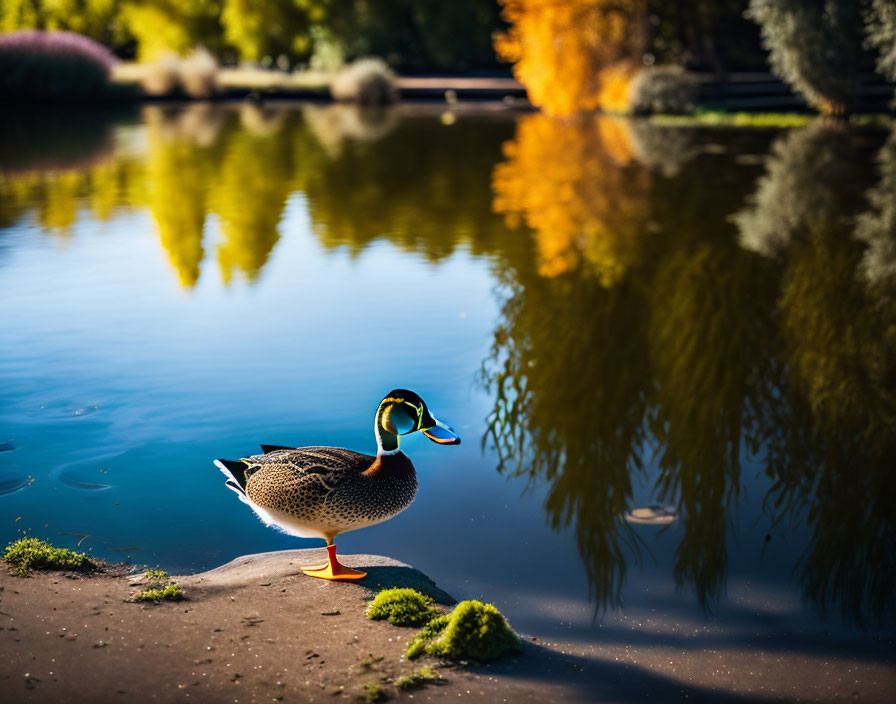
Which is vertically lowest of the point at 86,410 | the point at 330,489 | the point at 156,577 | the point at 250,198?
the point at 156,577

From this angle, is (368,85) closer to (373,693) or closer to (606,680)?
(606,680)

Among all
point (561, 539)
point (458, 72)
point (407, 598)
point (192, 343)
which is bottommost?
point (407, 598)

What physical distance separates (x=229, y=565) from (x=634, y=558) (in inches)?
84.5

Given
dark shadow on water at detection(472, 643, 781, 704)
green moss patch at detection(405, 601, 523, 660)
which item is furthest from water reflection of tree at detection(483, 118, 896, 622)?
green moss patch at detection(405, 601, 523, 660)

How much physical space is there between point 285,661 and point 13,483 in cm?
284

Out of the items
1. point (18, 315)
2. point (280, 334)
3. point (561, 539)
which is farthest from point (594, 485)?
point (18, 315)

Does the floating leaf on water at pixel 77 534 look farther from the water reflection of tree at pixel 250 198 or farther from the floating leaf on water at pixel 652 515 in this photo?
the water reflection of tree at pixel 250 198

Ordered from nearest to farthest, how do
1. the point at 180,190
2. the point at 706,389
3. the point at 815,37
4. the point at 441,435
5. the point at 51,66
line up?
the point at 441,435, the point at 706,389, the point at 180,190, the point at 815,37, the point at 51,66

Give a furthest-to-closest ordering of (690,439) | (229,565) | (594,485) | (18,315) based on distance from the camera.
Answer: (18,315) → (690,439) → (594,485) → (229,565)

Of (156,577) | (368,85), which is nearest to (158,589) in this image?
(156,577)

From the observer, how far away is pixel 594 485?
6383 millimetres

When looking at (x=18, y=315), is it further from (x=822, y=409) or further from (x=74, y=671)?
(x=822, y=409)

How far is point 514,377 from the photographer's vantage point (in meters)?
8.23

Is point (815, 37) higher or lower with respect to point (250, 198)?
higher
